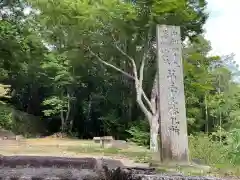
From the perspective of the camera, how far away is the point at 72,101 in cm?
2461

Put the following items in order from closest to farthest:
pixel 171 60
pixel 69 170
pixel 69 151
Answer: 1. pixel 69 170
2. pixel 171 60
3. pixel 69 151

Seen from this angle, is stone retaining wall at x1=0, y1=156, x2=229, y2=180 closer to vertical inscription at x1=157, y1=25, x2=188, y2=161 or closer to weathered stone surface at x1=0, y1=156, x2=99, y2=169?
weathered stone surface at x1=0, y1=156, x2=99, y2=169

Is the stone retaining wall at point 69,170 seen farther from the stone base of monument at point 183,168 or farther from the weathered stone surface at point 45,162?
the stone base of monument at point 183,168

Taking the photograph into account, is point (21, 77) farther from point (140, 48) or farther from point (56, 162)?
point (56, 162)

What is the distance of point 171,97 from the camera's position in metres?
8.38

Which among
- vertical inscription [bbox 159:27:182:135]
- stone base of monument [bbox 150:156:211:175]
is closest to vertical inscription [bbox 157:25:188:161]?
vertical inscription [bbox 159:27:182:135]

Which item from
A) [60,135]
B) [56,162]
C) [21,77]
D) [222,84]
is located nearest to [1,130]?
[60,135]

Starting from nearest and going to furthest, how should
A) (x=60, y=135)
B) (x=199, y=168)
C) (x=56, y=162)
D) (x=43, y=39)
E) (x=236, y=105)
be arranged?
(x=199, y=168) → (x=56, y=162) → (x=236, y=105) → (x=60, y=135) → (x=43, y=39)

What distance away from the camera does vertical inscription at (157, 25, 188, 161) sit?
8070 mm

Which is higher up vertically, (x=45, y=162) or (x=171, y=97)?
(x=171, y=97)

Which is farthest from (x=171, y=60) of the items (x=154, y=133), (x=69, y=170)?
(x=154, y=133)

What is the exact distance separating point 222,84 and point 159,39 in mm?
18313

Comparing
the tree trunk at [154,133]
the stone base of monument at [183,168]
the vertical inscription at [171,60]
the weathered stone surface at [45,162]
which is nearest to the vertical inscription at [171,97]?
the vertical inscription at [171,60]

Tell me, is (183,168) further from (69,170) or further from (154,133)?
(154,133)
